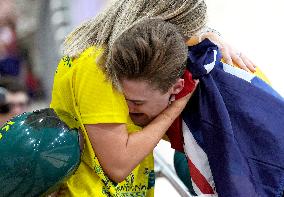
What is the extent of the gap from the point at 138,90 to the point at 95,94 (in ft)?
0.31

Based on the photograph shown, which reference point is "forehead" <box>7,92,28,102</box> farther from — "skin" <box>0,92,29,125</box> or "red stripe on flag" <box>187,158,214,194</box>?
"red stripe on flag" <box>187,158,214,194</box>

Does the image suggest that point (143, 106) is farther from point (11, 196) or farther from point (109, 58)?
point (11, 196)

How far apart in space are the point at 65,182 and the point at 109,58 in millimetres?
340

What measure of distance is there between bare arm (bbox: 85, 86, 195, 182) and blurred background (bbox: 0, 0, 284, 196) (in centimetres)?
161

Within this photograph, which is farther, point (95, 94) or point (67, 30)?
point (67, 30)

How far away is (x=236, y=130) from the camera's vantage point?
1.25 meters

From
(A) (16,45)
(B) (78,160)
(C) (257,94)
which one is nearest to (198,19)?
(C) (257,94)

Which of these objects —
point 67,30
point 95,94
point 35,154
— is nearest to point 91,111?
point 95,94

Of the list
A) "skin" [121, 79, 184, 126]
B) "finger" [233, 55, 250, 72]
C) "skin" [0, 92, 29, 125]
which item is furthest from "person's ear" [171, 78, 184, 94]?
"skin" [0, 92, 29, 125]

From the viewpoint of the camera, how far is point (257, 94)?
1.27m

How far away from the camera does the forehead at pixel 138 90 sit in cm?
117

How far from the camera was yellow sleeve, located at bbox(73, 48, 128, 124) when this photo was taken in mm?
1185

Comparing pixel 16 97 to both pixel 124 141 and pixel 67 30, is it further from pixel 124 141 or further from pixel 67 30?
pixel 124 141

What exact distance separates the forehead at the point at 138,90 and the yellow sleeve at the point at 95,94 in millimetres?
19
